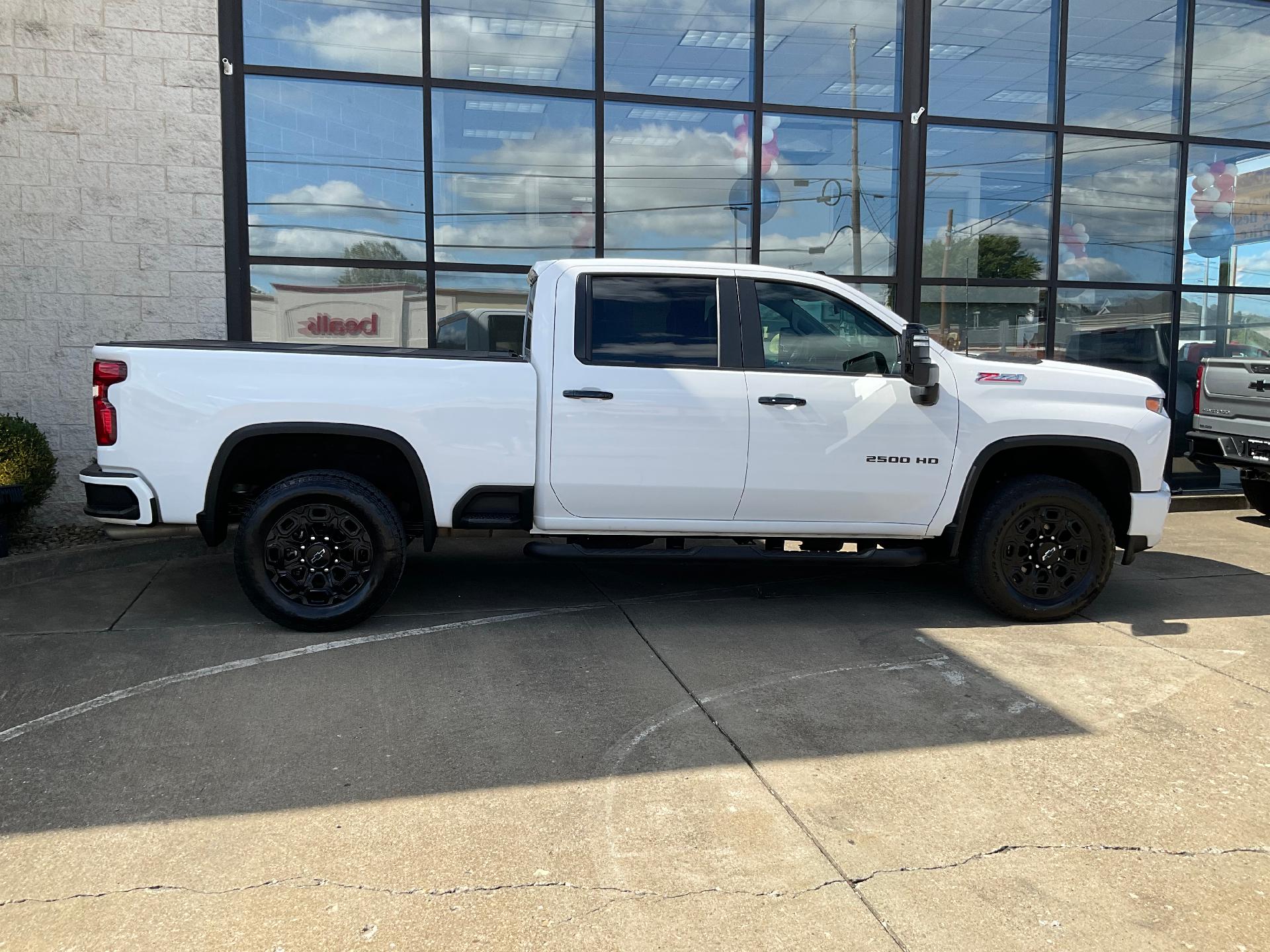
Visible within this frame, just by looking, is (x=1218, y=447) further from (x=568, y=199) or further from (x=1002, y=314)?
(x=568, y=199)

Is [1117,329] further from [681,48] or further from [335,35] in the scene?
[335,35]

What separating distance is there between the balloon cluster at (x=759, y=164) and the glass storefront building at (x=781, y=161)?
0.02 meters

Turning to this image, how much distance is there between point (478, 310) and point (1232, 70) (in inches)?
338

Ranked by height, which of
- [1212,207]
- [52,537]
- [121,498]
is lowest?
[52,537]

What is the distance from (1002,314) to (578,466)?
6.55 m

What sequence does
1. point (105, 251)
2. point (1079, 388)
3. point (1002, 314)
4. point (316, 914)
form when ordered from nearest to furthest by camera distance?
point (316, 914), point (1079, 388), point (105, 251), point (1002, 314)

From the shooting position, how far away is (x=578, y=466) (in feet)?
18.3

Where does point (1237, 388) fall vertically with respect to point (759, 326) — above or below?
below

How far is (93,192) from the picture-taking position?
8.20 meters

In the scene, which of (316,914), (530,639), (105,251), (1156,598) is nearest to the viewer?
(316,914)

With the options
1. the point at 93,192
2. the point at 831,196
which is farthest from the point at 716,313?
the point at 93,192

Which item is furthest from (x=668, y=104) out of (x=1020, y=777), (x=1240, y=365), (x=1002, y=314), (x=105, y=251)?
(x=1020, y=777)

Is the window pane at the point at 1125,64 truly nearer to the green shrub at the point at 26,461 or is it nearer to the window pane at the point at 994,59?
the window pane at the point at 994,59

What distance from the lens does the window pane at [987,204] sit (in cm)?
1013
